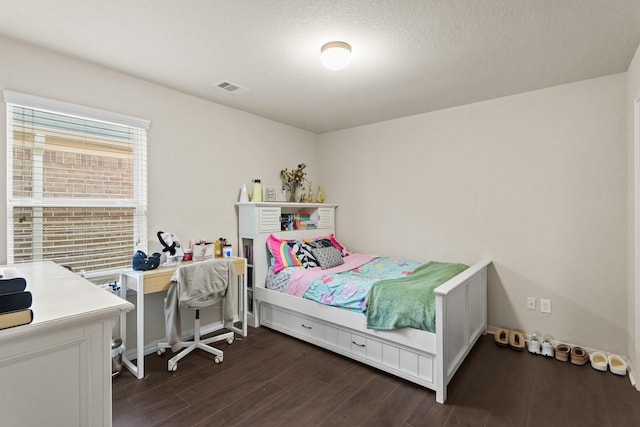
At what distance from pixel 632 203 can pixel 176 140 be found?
393cm

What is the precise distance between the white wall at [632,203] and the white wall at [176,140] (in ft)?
11.2

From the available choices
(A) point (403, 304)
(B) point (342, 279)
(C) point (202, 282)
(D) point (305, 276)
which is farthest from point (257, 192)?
(A) point (403, 304)

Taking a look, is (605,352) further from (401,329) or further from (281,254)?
(281,254)

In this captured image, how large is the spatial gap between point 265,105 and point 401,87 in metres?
1.47

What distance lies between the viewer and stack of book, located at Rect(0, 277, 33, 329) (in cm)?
92

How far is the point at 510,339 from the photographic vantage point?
3.00m

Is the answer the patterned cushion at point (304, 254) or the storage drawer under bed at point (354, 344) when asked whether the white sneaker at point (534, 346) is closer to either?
the storage drawer under bed at point (354, 344)

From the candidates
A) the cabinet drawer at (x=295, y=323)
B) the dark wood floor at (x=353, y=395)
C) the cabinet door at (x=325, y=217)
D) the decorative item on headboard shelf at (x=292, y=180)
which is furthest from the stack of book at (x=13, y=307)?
the cabinet door at (x=325, y=217)

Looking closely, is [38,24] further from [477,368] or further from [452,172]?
[477,368]

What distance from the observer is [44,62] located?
92.2 inches

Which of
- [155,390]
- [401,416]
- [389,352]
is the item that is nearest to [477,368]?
[389,352]

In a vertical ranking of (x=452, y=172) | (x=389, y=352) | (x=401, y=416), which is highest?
(x=452, y=172)

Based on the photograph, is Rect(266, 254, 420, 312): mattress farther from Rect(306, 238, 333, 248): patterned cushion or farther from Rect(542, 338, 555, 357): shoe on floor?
Rect(542, 338, 555, 357): shoe on floor

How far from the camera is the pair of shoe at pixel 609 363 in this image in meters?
2.47
